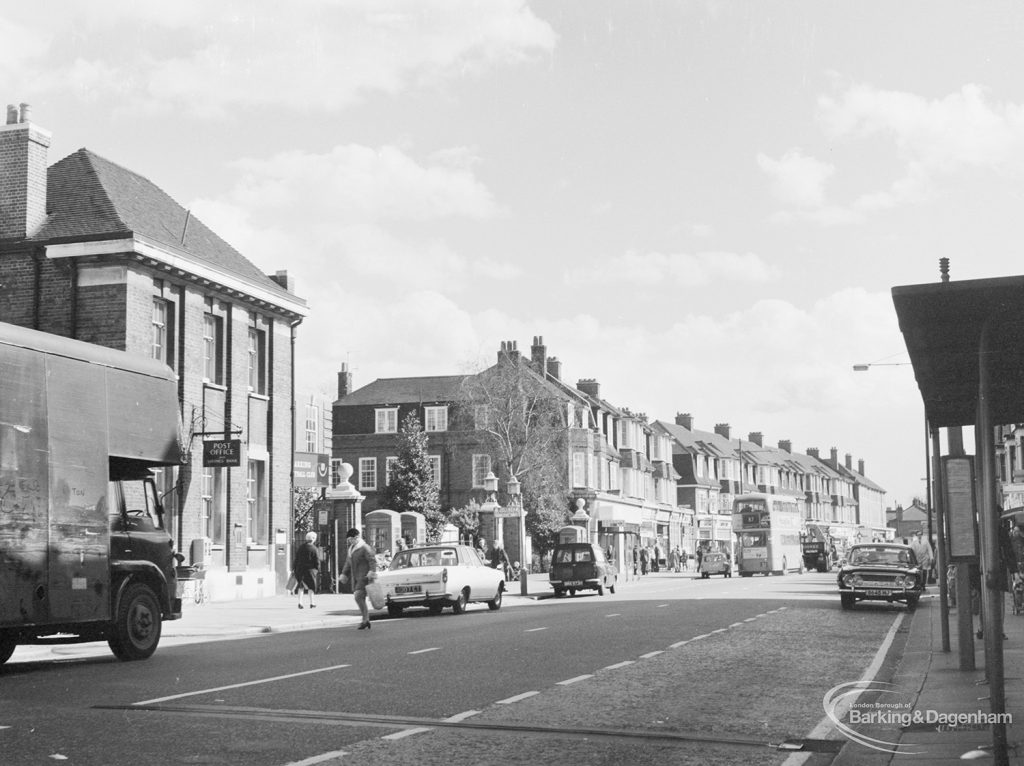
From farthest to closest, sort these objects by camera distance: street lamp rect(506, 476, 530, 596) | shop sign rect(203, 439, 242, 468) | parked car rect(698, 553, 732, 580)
A: parked car rect(698, 553, 732, 580)
street lamp rect(506, 476, 530, 596)
shop sign rect(203, 439, 242, 468)

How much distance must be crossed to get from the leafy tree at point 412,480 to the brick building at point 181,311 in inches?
982

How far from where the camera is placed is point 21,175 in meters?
31.9

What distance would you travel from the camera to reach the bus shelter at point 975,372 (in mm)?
7051

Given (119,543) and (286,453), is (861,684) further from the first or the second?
(286,453)

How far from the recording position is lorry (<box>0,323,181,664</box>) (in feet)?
45.6

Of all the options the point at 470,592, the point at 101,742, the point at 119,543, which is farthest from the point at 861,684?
the point at 470,592

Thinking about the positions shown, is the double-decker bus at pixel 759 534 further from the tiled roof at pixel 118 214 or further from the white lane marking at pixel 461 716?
the white lane marking at pixel 461 716

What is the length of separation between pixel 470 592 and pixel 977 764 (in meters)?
21.0

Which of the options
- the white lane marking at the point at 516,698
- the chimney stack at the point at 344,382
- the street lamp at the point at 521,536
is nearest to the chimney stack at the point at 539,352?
the chimney stack at the point at 344,382

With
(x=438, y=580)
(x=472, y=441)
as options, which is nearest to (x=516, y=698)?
(x=438, y=580)

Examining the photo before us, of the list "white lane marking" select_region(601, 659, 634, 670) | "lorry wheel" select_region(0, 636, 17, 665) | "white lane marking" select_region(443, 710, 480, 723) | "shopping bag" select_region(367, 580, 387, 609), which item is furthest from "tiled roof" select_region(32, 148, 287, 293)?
"white lane marking" select_region(443, 710, 480, 723)

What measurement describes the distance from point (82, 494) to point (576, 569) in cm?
2466

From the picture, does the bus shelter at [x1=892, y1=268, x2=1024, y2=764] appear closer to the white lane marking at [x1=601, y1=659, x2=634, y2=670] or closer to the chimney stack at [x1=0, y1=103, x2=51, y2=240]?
the white lane marking at [x1=601, y1=659, x2=634, y2=670]

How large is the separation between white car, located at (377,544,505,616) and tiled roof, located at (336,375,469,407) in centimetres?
4189
